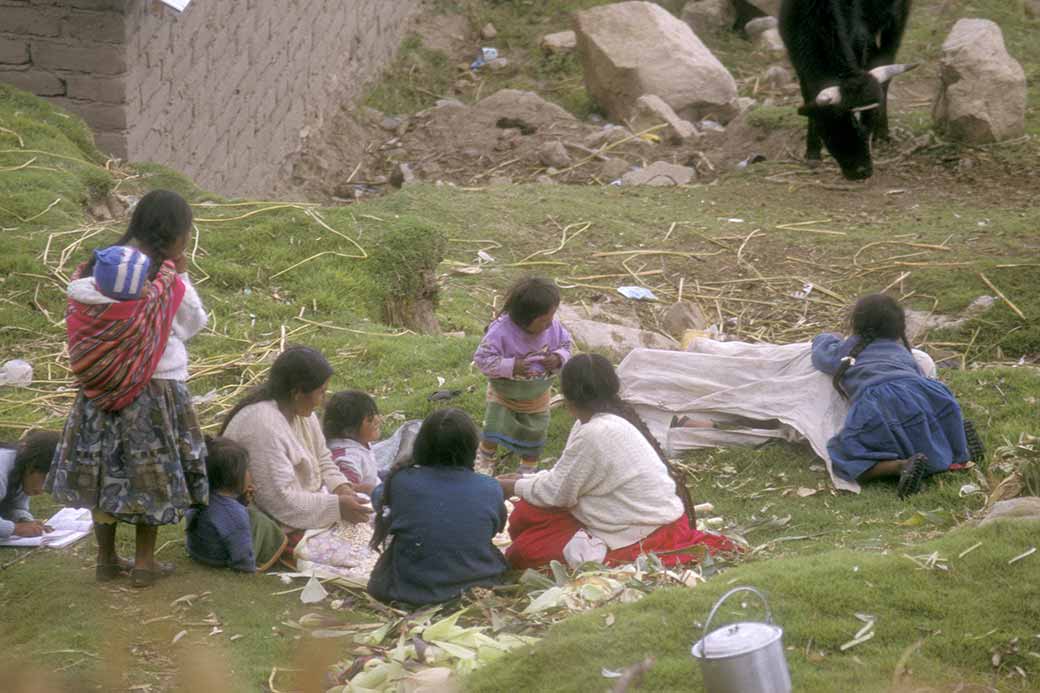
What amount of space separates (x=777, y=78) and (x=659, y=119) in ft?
9.02

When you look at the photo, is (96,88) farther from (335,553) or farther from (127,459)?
(127,459)

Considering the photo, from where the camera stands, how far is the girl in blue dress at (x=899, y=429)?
6141mm

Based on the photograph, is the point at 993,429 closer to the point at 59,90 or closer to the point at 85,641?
the point at 85,641

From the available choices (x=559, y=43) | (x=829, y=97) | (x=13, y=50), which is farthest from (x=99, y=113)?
(x=559, y=43)

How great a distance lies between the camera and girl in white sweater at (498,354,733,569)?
5.14 m

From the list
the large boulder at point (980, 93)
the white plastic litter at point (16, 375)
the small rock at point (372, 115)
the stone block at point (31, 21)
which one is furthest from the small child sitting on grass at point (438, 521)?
the small rock at point (372, 115)

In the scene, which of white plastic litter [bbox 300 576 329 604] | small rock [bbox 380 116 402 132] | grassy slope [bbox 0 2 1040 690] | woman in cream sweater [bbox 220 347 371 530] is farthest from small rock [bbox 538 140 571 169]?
white plastic litter [bbox 300 576 329 604]

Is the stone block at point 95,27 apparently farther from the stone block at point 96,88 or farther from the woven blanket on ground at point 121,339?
the woven blanket on ground at point 121,339

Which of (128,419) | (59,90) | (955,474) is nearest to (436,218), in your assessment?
(59,90)

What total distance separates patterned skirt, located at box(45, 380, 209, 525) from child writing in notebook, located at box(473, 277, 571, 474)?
1.92 meters

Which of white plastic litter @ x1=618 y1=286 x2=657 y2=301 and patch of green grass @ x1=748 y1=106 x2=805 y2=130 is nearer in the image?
white plastic litter @ x1=618 y1=286 x2=657 y2=301

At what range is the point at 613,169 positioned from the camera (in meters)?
13.4

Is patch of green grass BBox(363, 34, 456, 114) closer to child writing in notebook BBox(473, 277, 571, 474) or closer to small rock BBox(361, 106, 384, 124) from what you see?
small rock BBox(361, 106, 384, 124)

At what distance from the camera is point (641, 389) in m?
6.96
